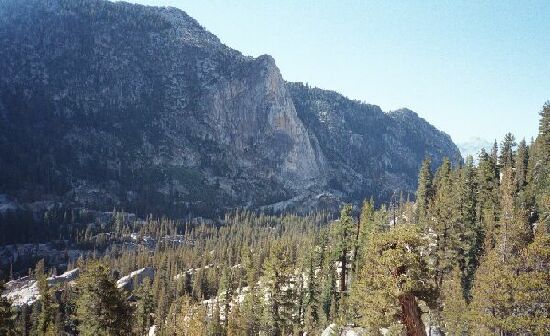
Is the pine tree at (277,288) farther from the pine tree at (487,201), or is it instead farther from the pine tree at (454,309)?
the pine tree at (487,201)

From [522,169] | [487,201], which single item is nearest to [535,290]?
[487,201]

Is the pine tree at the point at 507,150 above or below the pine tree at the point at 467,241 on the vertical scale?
above

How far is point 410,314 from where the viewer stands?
70.3ft

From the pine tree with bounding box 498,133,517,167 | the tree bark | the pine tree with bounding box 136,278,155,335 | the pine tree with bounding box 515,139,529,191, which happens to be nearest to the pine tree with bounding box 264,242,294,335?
the tree bark

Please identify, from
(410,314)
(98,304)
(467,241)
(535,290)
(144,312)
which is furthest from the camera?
(144,312)

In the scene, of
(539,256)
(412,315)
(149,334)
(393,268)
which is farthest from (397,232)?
Answer: (149,334)

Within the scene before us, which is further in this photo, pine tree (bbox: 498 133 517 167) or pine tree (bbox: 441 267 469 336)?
pine tree (bbox: 498 133 517 167)

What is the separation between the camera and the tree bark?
69.7 feet

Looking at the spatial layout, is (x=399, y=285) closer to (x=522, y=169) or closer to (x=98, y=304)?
(x=98, y=304)

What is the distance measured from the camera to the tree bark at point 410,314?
21250mm

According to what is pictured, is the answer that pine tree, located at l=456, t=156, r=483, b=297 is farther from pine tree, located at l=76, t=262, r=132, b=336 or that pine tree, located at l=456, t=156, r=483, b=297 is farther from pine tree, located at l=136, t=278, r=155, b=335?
pine tree, located at l=136, t=278, r=155, b=335

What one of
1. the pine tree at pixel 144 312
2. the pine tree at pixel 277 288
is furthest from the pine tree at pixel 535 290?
the pine tree at pixel 144 312

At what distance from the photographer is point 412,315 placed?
2139 cm

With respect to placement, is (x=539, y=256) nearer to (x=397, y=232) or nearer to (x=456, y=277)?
(x=397, y=232)
